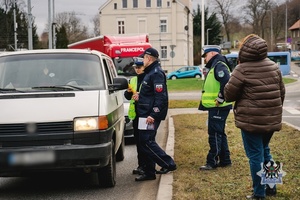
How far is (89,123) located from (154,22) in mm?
72090

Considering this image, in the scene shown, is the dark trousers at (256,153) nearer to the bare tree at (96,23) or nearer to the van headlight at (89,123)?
the van headlight at (89,123)

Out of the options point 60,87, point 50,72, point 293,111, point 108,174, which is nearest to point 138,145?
point 108,174

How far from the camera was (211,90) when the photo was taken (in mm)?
7652

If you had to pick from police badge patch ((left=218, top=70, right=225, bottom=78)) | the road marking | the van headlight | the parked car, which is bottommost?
the road marking

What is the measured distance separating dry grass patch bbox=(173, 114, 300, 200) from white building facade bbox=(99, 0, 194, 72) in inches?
2586

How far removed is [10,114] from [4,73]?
3.99 feet

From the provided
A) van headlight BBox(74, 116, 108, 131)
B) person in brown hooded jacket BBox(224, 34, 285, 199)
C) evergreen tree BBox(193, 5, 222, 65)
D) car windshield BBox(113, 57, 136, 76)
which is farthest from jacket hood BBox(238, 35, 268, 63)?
evergreen tree BBox(193, 5, 222, 65)

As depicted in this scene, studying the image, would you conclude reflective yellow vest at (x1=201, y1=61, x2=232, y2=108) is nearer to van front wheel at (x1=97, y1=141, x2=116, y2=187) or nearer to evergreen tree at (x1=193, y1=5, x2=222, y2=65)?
van front wheel at (x1=97, y1=141, x2=116, y2=187)

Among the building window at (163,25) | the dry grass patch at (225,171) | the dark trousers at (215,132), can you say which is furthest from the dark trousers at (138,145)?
the building window at (163,25)

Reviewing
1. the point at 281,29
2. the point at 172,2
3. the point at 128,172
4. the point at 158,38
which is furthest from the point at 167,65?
the point at 128,172

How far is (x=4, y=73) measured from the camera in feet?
23.9

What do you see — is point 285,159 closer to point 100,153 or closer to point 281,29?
point 100,153

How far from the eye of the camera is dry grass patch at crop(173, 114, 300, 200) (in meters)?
6.22

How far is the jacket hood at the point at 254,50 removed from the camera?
18.1ft
